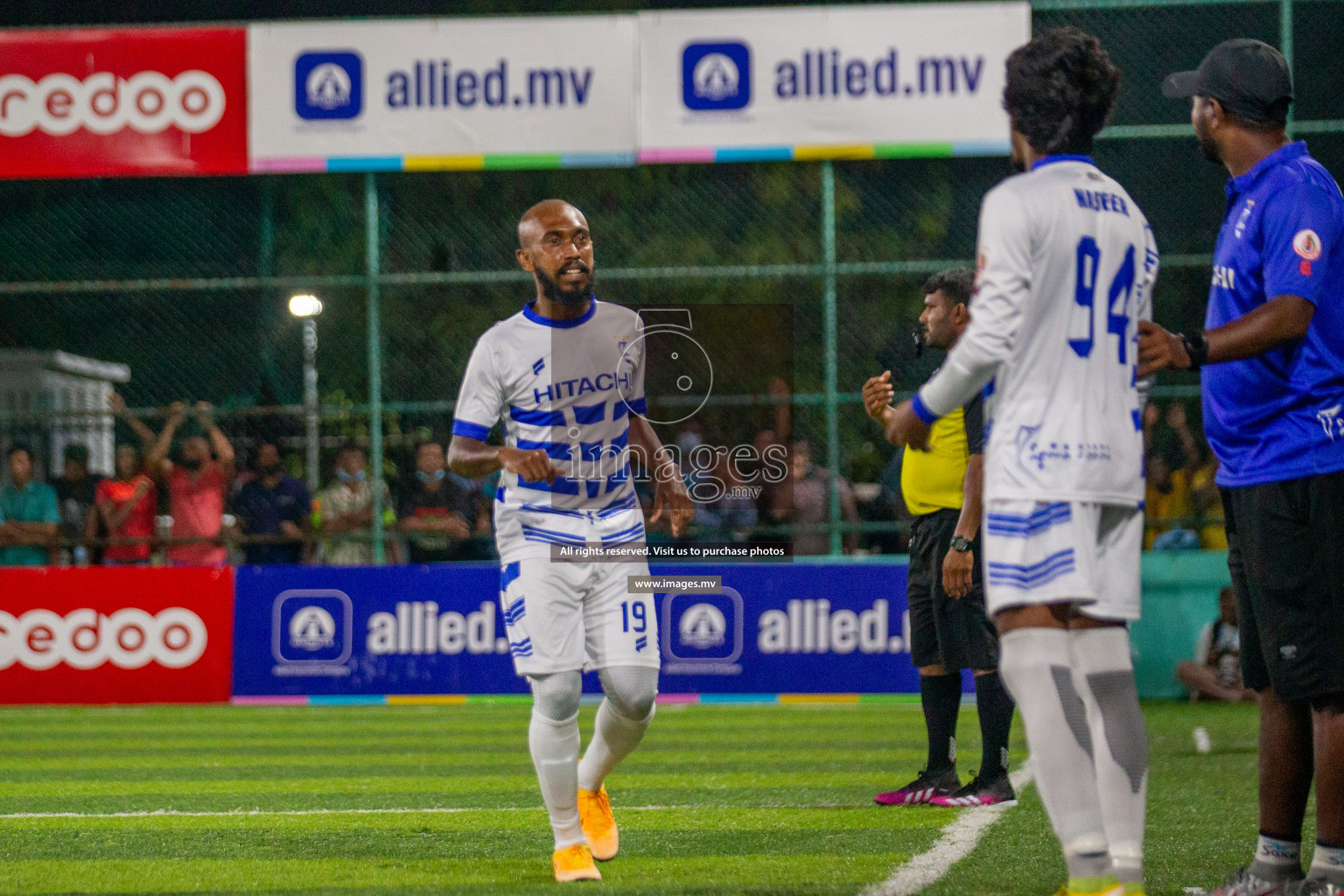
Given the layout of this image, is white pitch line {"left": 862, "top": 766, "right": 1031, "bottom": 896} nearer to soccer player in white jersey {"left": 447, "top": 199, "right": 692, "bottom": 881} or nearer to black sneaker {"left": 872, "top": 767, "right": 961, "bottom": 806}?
black sneaker {"left": 872, "top": 767, "right": 961, "bottom": 806}

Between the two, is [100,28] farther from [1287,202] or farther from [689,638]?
[1287,202]

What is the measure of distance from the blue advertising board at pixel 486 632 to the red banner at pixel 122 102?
393 centimetres

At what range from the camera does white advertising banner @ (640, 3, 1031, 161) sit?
13.8 metres

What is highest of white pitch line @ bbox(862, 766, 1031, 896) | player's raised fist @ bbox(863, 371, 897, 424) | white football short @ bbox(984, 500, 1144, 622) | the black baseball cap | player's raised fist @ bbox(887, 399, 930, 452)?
the black baseball cap

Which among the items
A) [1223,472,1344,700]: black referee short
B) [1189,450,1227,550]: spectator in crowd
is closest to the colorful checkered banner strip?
[1189,450,1227,550]: spectator in crowd

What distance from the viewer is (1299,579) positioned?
14.6 feet

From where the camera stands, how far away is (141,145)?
47.2ft

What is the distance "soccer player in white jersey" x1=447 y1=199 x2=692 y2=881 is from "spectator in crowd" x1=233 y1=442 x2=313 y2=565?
883cm

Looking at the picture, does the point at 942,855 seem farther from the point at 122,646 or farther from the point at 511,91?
the point at 511,91

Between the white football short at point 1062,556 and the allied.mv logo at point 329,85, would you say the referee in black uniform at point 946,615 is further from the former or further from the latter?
the allied.mv logo at point 329,85

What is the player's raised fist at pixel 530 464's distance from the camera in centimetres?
499

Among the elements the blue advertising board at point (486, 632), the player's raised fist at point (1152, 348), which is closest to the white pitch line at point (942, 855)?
the player's raised fist at point (1152, 348)

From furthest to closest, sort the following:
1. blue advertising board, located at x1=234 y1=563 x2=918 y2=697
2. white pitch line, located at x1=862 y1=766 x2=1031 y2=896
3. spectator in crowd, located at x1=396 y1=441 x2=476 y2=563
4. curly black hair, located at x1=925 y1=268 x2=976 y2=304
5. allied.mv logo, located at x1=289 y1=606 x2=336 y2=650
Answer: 1. spectator in crowd, located at x1=396 y1=441 x2=476 y2=563
2. allied.mv logo, located at x1=289 y1=606 x2=336 y2=650
3. blue advertising board, located at x1=234 y1=563 x2=918 y2=697
4. curly black hair, located at x1=925 y1=268 x2=976 y2=304
5. white pitch line, located at x1=862 y1=766 x2=1031 y2=896

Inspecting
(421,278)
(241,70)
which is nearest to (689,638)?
(421,278)
